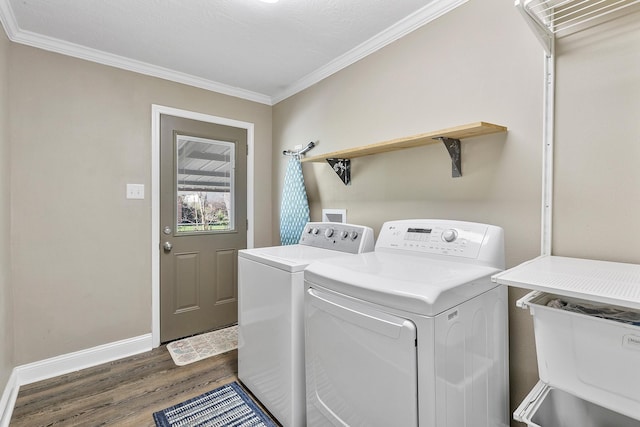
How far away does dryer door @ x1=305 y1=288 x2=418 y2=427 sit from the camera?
982mm


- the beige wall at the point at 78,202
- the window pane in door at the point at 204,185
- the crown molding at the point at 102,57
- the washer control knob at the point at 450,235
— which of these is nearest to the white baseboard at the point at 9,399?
the beige wall at the point at 78,202

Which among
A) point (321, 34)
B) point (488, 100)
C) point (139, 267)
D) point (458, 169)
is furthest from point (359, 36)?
point (139, 267)

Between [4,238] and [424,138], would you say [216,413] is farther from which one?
[424,138]

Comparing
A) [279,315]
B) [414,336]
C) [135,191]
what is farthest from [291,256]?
[135,191]

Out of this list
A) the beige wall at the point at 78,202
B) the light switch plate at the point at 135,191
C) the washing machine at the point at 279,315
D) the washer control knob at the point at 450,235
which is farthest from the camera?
the light switch plate at the point at 135,191

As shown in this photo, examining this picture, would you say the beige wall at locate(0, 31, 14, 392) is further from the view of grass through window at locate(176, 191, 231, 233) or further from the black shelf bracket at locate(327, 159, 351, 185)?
the black shelf bracket at locate(327, 159, 351, 185)

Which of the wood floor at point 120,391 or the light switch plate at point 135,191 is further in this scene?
the light switch plate at point 135,191

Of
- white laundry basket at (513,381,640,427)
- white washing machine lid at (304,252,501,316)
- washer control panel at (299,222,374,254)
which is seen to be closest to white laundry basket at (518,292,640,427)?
white laundry basket at (513,381,640,427)

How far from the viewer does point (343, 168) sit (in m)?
2.31

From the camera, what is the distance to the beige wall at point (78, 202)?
2068mm

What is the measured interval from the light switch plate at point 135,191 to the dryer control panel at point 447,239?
1.94 meters

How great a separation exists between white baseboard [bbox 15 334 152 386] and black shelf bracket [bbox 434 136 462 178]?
259cm

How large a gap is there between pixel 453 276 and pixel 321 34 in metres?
1.73

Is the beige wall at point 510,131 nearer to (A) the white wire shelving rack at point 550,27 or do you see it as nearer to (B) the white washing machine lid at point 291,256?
(A) the white wire shelving rack at point 550,27
